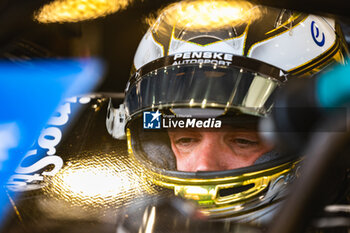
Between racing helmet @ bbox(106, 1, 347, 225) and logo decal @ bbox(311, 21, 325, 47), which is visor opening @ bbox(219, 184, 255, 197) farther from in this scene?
logo decal @ bbox(311, 21, 325, 47)

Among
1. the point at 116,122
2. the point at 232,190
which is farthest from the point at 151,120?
the point at 232,190

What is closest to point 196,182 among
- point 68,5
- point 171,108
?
point 171,108

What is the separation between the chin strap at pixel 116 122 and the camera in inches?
39.4

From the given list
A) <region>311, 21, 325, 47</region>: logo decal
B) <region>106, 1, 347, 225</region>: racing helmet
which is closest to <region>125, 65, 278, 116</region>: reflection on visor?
<region>106, 1, 347, 225</region>: racing helmet

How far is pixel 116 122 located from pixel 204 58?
310 millimetres

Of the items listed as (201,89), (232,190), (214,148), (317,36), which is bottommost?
(232,190)

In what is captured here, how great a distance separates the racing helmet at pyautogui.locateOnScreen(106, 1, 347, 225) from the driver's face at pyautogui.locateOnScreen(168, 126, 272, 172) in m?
0.02

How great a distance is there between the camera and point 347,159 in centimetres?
63

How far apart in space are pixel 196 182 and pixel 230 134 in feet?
0.57

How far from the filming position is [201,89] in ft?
3.36

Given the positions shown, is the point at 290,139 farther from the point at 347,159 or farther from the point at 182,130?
the point at 182,130

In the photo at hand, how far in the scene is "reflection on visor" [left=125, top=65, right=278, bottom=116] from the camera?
100 cm

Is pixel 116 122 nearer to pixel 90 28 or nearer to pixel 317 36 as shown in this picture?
pixel 90 28

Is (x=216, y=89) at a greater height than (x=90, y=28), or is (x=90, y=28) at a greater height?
(x=90, y=28)
